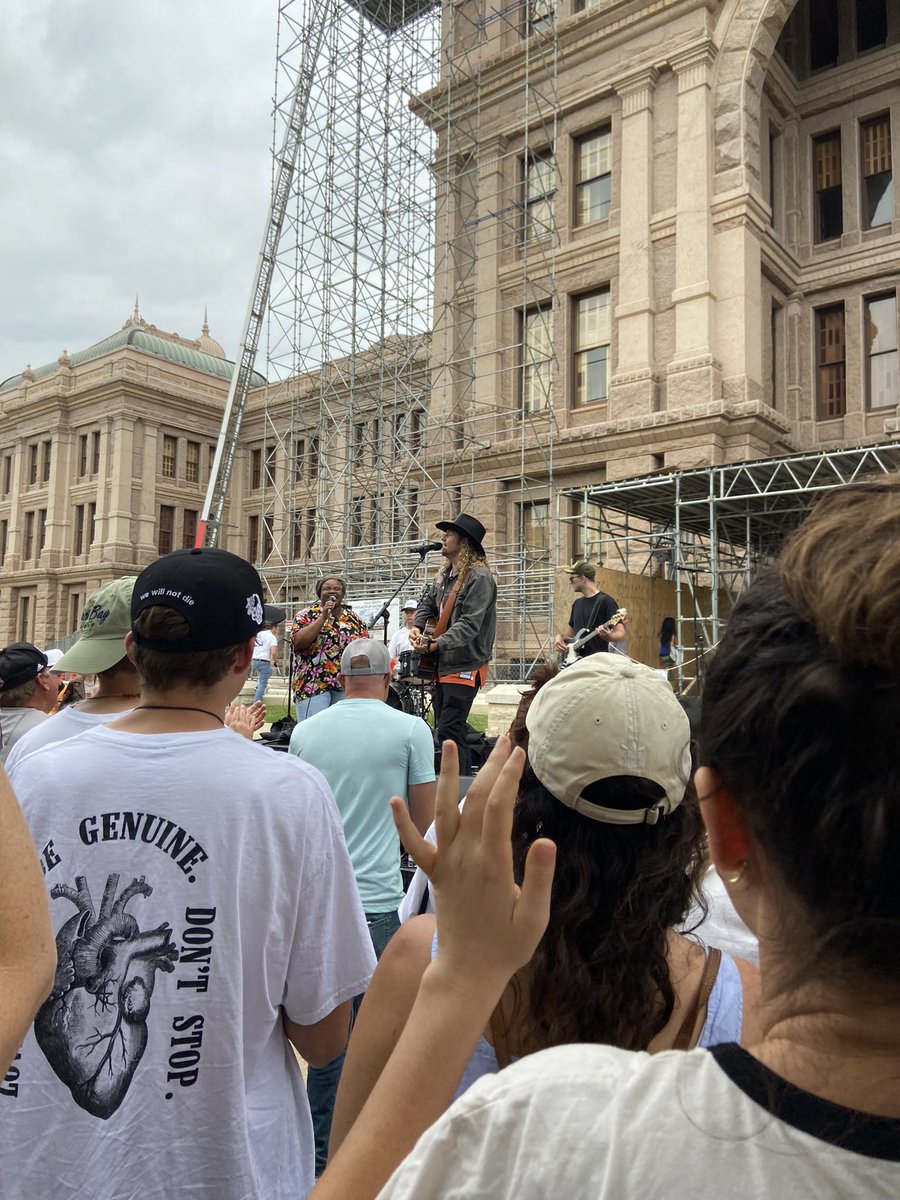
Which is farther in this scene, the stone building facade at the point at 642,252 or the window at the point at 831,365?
the window at the point at 831,365

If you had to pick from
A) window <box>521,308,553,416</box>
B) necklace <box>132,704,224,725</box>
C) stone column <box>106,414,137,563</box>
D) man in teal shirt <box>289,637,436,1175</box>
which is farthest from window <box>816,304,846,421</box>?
stone column <box>106,414,137,563</box>

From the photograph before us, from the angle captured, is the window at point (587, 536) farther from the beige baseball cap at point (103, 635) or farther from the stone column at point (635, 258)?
the beige baseball cap at point (103, 635)

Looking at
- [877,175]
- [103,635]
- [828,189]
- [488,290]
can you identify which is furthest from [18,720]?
[828,189]

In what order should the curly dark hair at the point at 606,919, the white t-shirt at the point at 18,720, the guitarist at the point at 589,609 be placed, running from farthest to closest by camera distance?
the guitarist at the point at 589,609, the white t-shirt at the point at 18,720, the curly dark hair at the point at 606,919

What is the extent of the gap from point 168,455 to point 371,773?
140ft

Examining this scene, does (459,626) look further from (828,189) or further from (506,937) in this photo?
(828,189)

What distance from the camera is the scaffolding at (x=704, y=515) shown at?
14.2 m

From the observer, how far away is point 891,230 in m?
18.7

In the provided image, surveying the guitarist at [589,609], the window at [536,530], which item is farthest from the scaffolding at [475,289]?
the guitarist at [589,609]

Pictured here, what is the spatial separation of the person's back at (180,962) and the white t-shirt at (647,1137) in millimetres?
1018

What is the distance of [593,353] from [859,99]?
26.7 ft

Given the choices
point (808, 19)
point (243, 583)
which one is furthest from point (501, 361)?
point (243, 583)

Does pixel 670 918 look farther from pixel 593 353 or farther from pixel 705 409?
pixel 593 353

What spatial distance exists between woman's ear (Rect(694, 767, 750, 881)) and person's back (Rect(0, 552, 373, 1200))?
115cm
